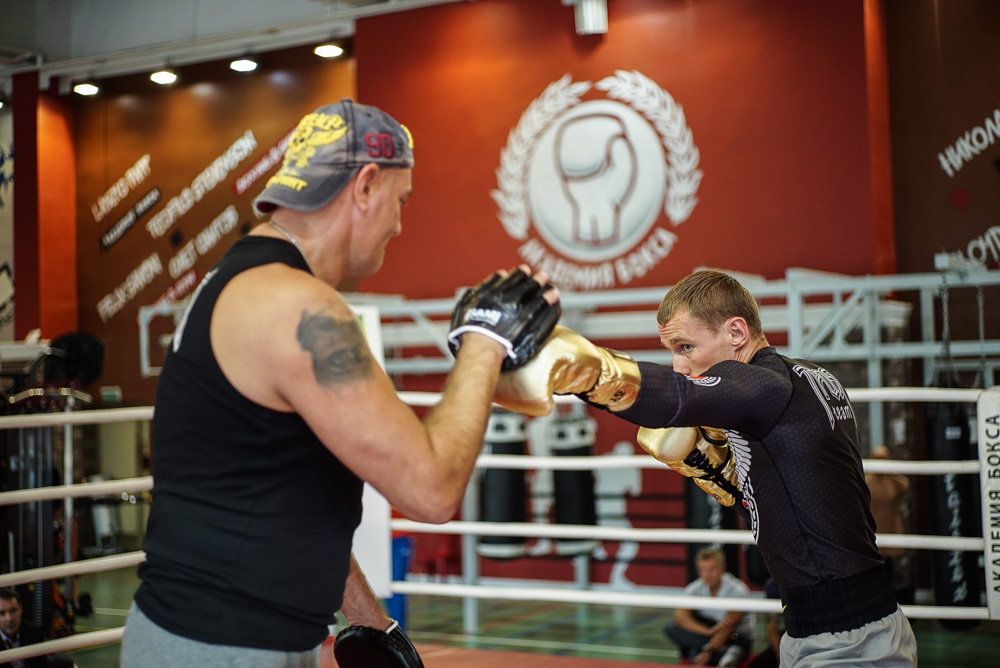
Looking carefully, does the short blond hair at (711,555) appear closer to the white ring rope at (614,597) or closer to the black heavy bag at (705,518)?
the black heavy bag at (705,518)

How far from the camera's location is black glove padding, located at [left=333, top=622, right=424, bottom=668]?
6.08ft

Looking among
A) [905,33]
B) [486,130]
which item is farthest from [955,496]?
[486,130]

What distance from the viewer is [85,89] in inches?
387

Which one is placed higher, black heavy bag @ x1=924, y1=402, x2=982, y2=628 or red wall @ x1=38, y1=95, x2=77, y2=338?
red wall @ x1=38, y1=95, x2=77, y2=338

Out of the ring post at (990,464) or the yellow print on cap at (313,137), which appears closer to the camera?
the yellow print on cap at (313,137)

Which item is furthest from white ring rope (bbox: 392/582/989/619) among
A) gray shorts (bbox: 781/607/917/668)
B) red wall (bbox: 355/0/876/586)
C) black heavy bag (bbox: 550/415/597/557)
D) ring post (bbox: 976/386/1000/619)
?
red wall (bbox: 355/0/876/586)

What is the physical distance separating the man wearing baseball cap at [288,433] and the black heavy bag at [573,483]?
4.65 meters

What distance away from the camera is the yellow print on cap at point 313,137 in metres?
1.39

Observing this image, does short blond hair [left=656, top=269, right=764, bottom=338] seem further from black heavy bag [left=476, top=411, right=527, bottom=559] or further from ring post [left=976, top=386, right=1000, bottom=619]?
black heavy bag [left=476, top=411, right=527, bottom=559]

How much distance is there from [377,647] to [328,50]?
24.0ft

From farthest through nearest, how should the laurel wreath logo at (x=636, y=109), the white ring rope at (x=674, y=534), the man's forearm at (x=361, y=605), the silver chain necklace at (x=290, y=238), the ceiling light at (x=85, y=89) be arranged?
the ceiling light at (x=85, y=89), the laurel wreath logo at (x=636, y=109), the white ring rope at (x=674, y=534), the man's forearm at (x=361, y=605), the silver chain necklace at (x=290, y=238)

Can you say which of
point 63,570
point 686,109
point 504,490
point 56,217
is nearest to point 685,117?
point 686,109

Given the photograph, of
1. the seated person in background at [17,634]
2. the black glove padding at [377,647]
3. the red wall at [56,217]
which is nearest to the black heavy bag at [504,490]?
the seated person in background at [17,634]

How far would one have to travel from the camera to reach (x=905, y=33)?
684 centimetres
